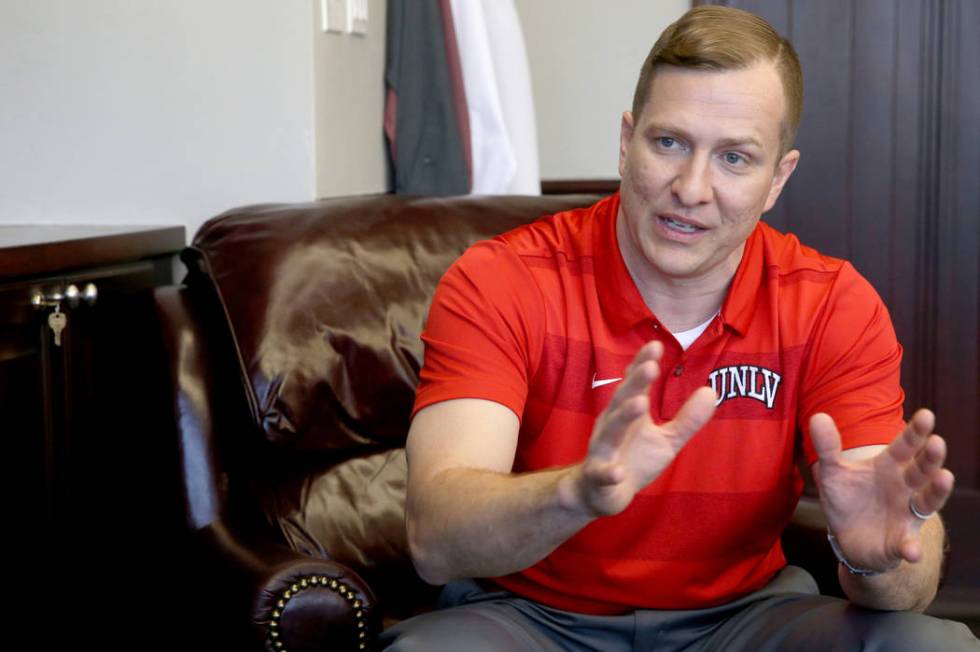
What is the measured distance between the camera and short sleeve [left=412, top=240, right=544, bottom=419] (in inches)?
54.4

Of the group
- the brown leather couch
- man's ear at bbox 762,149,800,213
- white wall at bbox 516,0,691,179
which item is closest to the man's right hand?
man's ear at bbox 762,149,800,213

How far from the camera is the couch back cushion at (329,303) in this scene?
1807 millimetres

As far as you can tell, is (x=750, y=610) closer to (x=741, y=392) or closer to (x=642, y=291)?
(x=741, y=392)

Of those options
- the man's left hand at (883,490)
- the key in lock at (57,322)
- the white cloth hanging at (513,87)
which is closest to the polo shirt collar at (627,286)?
the man's left hand at (883,490)

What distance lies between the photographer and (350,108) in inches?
93.8

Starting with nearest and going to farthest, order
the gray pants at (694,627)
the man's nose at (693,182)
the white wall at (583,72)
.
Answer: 1. the gray pants at (694,627)
2. the man's nose at (693,182)
3. the white wall at (583,72)

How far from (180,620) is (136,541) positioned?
0.27 m

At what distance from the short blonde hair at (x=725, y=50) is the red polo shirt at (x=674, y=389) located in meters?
0.21

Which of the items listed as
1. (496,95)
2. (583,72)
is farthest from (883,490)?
(583,72)

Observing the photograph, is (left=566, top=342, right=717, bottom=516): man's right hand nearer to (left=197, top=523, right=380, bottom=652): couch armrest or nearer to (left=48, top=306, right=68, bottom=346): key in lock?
(left=197, top=523, right=380, bottom=652): couch armrest

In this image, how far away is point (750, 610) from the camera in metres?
1.50

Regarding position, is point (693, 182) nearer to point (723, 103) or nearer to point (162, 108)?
point (723, 103)

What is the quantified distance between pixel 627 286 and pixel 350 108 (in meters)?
1.04

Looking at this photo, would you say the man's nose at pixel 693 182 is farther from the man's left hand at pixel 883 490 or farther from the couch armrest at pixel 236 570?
the couch armrest at pixel 236 570
